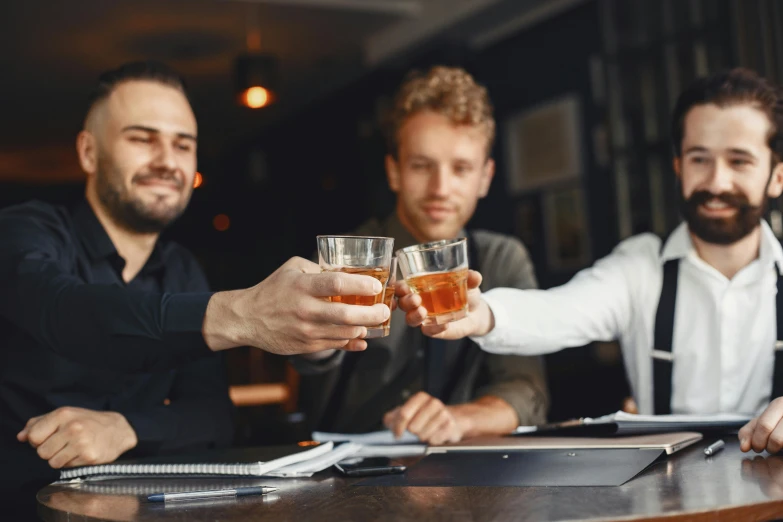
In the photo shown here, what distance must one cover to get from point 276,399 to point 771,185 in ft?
10.5

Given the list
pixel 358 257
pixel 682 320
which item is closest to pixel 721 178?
pixel 682 320

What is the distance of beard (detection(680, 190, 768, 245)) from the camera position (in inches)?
72.4

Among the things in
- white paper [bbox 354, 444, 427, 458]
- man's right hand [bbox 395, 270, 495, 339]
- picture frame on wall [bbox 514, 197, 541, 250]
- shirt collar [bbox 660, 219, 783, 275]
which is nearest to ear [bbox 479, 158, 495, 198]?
shirt collar [bbox 660, 219, 783, 275]

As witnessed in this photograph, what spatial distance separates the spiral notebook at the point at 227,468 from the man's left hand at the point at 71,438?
8 centimetres

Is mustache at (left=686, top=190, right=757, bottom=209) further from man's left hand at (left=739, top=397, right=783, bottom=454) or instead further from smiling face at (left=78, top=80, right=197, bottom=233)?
smiling face at (left=78, top=80, right=197, bottom=233)

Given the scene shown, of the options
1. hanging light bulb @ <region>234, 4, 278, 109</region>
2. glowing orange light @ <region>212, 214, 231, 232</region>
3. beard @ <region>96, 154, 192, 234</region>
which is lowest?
beard @ <region>96, 154, 192, 234</region>

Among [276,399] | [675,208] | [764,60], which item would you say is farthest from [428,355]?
[276,399]

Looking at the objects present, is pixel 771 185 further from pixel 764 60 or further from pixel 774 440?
pixel 764 60

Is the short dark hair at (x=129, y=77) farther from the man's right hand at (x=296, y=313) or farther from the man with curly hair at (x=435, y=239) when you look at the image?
the man's right hand at (x=296, y=313)

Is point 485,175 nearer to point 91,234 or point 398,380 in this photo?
point 398,380

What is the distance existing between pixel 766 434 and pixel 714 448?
96 mm

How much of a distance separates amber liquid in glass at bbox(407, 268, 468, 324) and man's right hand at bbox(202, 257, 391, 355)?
152mm

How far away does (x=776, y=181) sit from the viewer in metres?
1.90

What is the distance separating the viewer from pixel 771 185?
6.19 ft
